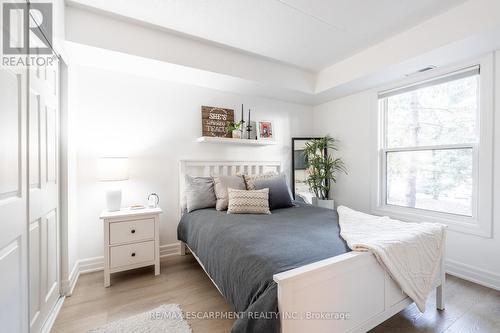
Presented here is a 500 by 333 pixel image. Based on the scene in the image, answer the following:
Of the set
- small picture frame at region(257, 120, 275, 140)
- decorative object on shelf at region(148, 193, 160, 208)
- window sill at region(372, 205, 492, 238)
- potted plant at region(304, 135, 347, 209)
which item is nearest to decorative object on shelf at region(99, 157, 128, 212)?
decorative object on shelf at region(148, 193, 160, 208)

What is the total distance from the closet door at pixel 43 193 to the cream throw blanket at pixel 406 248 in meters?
1.97

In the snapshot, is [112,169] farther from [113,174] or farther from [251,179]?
[251,179]

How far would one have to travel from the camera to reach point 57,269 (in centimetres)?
186

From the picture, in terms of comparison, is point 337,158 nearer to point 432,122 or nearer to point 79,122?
point 432,122

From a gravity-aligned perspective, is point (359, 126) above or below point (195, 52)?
below

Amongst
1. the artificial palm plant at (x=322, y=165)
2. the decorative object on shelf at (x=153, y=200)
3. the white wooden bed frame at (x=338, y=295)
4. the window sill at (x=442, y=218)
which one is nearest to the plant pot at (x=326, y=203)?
the artificial palm plant at (x=322, y=165)

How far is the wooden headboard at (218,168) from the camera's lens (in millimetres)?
2875

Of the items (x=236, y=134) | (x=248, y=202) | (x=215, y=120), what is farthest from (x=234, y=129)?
(x=248, y=202)

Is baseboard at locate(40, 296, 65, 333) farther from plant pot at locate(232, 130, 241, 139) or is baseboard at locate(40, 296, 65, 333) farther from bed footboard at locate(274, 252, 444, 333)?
plant pot at locate(232, 130, 241, 139)

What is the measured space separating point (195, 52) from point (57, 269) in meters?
2.40

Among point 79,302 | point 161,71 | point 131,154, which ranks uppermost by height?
point 161,71

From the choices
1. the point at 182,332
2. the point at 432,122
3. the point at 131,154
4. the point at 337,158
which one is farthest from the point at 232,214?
the point at 432,122

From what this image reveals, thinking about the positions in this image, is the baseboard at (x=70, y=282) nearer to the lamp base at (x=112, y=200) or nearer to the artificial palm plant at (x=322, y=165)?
the lamp base at (x=112, y=200)

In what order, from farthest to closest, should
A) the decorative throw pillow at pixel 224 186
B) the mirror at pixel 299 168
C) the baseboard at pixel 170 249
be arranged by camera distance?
the mirror at pixel 299 168 → the baseboard at pixel 170 249 → the decorative throw pillow at pixel 224 186
